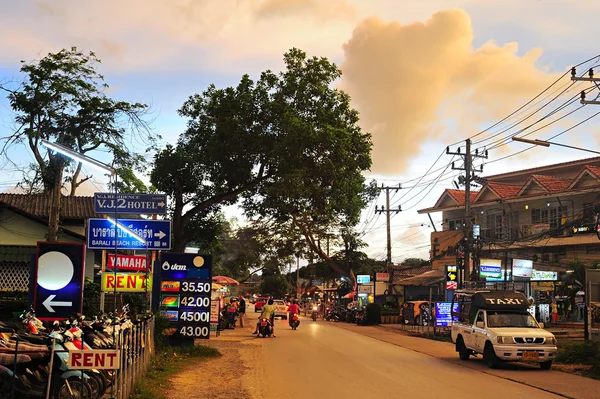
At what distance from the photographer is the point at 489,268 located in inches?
1355

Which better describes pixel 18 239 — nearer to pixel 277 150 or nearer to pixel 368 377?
pixel 277 150

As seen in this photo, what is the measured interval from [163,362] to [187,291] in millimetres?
4346

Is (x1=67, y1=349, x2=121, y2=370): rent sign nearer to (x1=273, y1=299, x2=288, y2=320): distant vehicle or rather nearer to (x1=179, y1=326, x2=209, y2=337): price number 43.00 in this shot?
(x1=179, y1=326, x2=209, y2=337): price number 43.00

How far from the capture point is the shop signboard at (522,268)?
35.9m

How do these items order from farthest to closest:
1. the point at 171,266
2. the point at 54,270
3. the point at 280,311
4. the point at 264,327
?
the point at 280,311
the point at 264,327
the point at 171,266
the point at 54,270

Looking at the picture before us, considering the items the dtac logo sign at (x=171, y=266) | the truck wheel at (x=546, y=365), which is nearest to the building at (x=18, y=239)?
the dtac logo sign at (x=171, y=266)

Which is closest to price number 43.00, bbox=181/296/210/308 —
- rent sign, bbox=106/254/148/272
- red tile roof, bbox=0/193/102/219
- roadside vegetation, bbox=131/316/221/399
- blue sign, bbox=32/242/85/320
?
roadside vegetation, bbox=131/316/221/399

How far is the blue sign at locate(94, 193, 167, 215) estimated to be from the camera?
16484 mm

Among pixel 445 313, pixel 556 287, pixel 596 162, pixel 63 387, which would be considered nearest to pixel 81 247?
pixel 63 387

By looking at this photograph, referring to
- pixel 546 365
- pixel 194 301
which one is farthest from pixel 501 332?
pixel 194 301

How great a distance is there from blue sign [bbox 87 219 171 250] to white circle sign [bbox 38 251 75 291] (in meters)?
6.10

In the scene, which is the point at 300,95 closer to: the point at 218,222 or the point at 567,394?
the point at 218,222

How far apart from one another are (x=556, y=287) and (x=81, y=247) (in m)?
40.4

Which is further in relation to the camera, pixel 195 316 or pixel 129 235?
pixel 195 316
